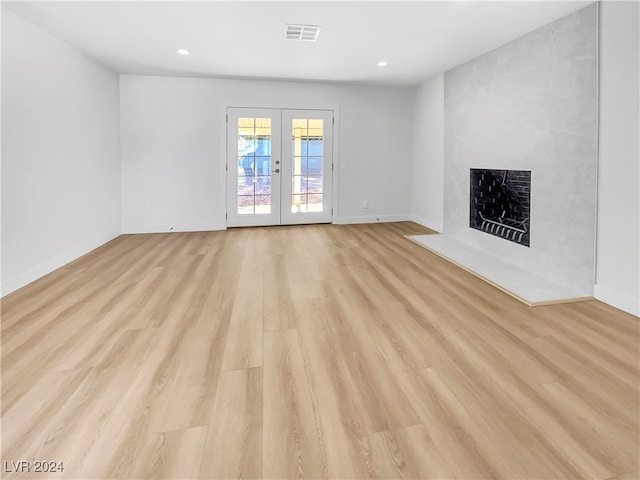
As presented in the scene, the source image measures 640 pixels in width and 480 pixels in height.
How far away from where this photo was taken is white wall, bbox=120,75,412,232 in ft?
18.4

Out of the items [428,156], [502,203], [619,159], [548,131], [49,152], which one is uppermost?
[428,156]

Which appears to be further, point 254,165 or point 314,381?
point 254,165

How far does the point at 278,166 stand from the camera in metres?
6.12

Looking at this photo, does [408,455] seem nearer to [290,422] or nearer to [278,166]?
[290,422]

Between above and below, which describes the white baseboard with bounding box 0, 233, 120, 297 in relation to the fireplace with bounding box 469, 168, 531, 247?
below

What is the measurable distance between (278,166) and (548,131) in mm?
3977

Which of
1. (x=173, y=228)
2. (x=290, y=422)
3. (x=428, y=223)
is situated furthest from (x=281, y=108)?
(x=290, y=422)

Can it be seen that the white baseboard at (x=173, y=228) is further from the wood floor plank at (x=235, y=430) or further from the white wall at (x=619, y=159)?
the white wall at (x=619, y=159)

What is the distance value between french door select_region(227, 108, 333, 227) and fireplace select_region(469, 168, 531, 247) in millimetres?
2557

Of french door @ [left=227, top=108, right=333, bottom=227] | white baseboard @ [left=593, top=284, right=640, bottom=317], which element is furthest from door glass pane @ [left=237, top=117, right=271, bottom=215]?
white baseboard @ [left=593, top=284, right=640, bottom=317]

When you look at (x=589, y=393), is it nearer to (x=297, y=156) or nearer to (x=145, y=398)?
(x=145, y=398)

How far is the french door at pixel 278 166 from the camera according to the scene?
5.98 meters

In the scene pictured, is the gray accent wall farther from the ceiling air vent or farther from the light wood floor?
the ceiling air vent

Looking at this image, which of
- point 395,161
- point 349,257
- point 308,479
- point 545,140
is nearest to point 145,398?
point 308,479
